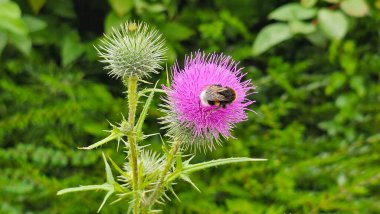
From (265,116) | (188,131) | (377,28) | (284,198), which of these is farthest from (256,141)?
(188,131)

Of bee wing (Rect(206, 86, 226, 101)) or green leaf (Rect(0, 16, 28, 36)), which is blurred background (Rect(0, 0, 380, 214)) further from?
bee wing (Rect(206, 86, 226, 101))

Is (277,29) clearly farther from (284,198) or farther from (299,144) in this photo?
(284,198)

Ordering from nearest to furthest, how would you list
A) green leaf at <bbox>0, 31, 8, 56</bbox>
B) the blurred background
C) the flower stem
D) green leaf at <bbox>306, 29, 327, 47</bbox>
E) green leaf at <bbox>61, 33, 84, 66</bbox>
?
1. the flower stem
2. the blurred background
3. green leaf at <bbox>0, 31, 8, 56</bbox>
4. green leaf at <bbox>61, 33, 84, 66</bbox>
5. green leaf at <bbox>306, 29, 327, 47</bbox>

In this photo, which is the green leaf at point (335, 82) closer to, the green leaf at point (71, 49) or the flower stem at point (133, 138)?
the green leaf at point (71, 49)

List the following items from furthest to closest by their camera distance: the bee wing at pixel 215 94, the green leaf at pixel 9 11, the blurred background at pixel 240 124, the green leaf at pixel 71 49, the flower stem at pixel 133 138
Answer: the green leaf at pixel 71 49, the blurred background at pixel 240 124, the green leaf at pixel 9 11, the flower stem at pixel 133 138, the bee wing at pixel 215 94

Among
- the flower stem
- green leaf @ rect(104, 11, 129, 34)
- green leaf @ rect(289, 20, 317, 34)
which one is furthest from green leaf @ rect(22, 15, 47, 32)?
the flower stem

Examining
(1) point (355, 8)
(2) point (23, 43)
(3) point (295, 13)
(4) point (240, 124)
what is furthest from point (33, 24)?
(1) point (355, 8)

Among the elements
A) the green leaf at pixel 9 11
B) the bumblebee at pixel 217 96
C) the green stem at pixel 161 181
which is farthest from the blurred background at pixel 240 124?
the bumblebee at pixel 217 96
